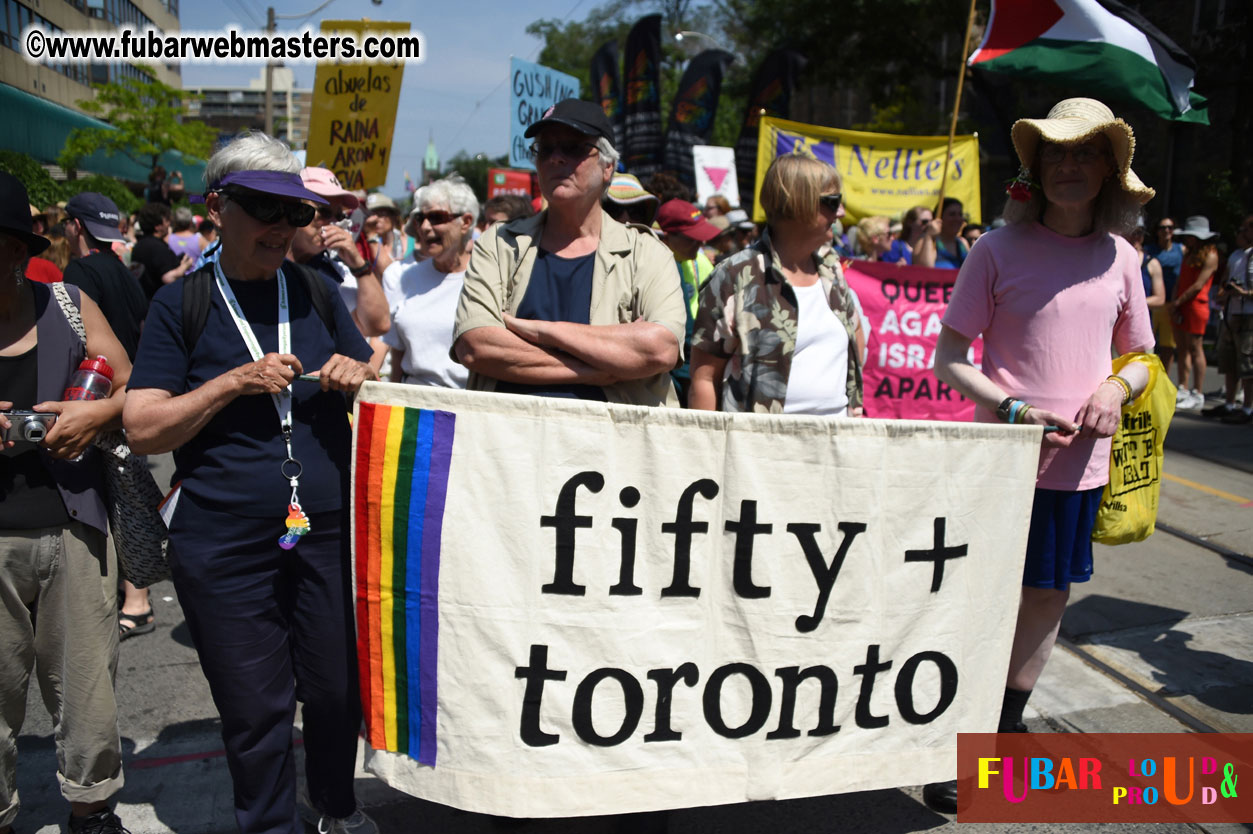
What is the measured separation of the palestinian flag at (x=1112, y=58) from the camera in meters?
4.65

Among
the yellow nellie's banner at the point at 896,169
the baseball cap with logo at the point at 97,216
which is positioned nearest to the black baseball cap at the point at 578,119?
the baseball cap with logo at the point at 97,216

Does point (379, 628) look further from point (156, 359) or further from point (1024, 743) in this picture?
point (1024, 743)

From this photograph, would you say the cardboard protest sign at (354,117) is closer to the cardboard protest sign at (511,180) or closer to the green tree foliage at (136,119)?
the cardboard protest sign at (511,180)

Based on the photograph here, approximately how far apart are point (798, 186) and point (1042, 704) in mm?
2345

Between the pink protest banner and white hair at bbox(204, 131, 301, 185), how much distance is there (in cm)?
409

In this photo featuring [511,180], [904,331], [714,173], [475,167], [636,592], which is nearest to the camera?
[636,592]

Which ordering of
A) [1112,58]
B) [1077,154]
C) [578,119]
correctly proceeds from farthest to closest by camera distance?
[1112,58], [1077,154], [578,119]

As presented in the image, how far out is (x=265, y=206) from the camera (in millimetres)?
2514

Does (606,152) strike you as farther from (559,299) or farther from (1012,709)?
(1012,709)

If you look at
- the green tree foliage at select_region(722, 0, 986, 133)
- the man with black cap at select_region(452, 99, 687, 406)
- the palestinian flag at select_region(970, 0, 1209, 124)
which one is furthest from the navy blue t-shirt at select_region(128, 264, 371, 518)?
the green tree foliage at select_region(722, 0, 986, 133)

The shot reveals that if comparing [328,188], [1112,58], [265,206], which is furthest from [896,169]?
[265,206]

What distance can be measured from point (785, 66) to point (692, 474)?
13058 mm

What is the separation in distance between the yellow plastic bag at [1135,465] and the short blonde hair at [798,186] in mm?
1130

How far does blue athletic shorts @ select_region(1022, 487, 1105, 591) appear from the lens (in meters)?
3.05
